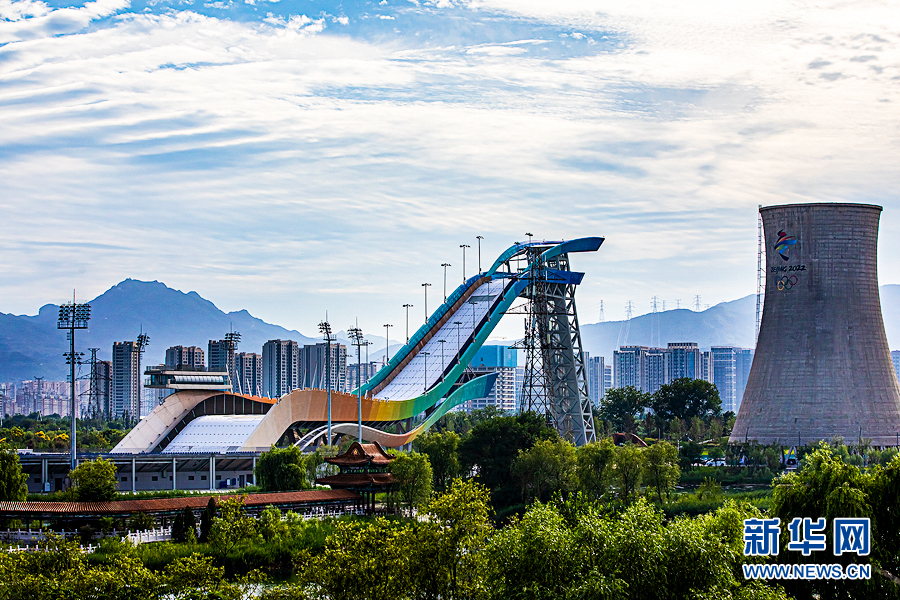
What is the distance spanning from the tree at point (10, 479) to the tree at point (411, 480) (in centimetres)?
1887

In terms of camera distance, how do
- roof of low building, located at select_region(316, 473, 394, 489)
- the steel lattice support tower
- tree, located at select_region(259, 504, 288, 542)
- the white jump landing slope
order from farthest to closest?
1. the white jump landing slope
2. the steel lattice support tower
3. roof of low building, located at select_region(316, 473, 394, 489)
4. tree, located at select_region(259, 504, 288, 542)

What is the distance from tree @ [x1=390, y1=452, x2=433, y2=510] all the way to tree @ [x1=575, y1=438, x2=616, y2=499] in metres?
8.33

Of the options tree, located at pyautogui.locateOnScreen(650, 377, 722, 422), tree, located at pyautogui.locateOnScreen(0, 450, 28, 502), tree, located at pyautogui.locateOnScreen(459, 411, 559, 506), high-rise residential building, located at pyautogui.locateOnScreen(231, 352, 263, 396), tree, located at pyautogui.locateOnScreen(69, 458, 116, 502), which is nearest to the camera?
tree, located at pyautogui.locateOnScreen(69, 458, 116, 502)

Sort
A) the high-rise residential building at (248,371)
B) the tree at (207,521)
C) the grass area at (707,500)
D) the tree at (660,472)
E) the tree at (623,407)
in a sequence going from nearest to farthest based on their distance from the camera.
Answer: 1. the tree at (207,521)
2. the grass area at (707,500)
3. the tree at (660,472)
4. the tree at (623,407)
5. the high-rise residential building at (248,371)

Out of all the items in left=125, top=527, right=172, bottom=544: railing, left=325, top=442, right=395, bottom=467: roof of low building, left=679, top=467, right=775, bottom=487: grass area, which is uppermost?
left=325, top=442, right=395, bottom=467: roof of low building

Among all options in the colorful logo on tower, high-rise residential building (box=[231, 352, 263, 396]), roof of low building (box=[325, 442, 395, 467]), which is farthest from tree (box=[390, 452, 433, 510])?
high-rise residential building (box=[231, 352, 263, 396])

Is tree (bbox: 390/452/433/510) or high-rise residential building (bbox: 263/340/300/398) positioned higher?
high-rise residential building (bbox: 263/340/300/398)

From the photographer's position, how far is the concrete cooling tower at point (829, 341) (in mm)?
68062

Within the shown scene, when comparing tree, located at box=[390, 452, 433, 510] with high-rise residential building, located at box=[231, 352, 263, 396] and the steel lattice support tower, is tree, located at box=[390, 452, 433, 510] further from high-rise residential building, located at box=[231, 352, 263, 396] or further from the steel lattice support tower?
high-rise residential building, located at box=[231, 352, 263, 396]

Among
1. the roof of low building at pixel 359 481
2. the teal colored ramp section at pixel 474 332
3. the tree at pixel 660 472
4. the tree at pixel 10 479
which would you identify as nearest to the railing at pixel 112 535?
the tree at pixel 10 479

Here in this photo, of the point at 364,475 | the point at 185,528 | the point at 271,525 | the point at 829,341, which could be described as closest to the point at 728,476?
the point at 829,341

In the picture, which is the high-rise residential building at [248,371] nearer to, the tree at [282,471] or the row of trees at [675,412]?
the row of trees at [675,412]

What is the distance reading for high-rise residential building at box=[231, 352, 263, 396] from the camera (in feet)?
590

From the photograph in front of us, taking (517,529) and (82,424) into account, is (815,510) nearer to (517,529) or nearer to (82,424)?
(517,529)
